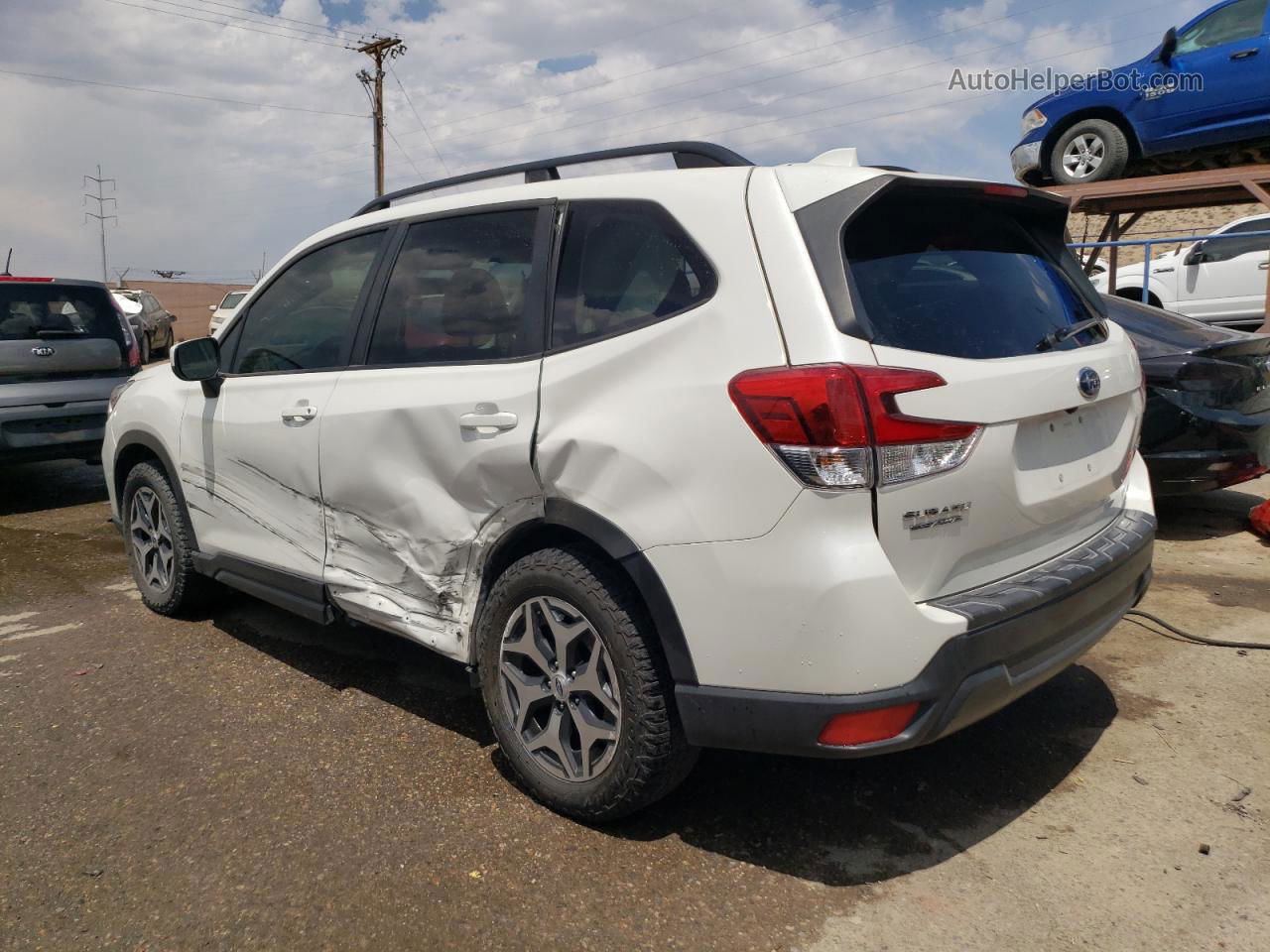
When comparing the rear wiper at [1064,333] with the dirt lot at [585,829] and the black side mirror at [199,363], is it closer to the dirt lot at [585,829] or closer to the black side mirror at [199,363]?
the dirt lot at [585,829]

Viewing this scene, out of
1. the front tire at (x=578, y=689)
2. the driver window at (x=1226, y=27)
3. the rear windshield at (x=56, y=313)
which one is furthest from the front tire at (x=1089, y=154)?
the front tire at (x=578, y=689)

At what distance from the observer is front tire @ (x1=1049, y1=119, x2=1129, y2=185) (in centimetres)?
988

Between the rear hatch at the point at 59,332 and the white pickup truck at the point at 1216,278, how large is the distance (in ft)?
33.8

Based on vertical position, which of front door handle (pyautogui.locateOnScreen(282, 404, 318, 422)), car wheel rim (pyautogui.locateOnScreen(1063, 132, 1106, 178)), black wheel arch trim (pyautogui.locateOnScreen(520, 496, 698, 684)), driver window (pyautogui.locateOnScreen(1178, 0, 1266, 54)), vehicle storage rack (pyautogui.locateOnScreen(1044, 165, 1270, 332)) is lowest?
black wheel arch trim (pyautogui.locateOnScreen(520, 496, 698, 684))

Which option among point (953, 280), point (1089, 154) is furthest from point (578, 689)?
point (1089, 154)

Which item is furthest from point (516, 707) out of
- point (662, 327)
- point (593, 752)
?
point (662, 327)

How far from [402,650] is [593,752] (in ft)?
5.97

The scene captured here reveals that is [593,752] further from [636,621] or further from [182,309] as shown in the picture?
[182,309]

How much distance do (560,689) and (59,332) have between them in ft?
22.0

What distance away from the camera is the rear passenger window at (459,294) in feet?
9.81

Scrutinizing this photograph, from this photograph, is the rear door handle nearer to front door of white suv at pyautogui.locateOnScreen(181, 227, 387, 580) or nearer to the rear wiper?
front door of white suv at pyautogui.locateOnScreen(181, 227, 387, 580)

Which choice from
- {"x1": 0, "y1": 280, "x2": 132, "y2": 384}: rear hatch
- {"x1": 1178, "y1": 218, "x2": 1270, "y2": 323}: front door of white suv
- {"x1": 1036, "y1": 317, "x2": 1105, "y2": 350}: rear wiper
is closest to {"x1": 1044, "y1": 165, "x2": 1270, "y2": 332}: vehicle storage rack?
{"x1": 1178, "y1": 218, "x2": 1270, "y2": 323}: front door of white suv

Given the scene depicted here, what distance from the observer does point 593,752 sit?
8.93 ft

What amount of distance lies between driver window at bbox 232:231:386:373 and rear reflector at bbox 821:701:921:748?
84.9 inches
